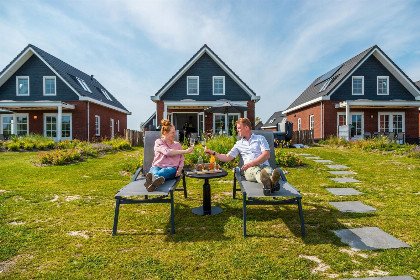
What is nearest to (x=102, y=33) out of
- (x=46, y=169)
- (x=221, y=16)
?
(x=221, y=16)

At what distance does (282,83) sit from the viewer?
17.1m

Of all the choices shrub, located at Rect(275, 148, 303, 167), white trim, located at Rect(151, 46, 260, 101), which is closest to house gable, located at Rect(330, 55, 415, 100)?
white trim, located at Rect(151, 46, 260, 101)

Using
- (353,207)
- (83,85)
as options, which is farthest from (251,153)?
(83,85)

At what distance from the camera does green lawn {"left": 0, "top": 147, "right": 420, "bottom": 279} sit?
2387 millimetres

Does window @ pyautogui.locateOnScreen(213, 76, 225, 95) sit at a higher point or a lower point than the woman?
higher

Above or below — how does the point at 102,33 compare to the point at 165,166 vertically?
above

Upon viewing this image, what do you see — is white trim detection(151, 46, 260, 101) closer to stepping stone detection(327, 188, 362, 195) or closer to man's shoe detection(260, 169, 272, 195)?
stepping stone detection(327, 188, 362, 195)

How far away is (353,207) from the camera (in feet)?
13.8

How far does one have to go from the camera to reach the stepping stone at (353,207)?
159 inches

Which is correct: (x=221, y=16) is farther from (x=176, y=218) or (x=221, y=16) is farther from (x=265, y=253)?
(x=265, y=253)

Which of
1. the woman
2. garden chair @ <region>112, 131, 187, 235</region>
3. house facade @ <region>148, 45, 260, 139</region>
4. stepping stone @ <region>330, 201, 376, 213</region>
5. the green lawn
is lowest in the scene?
the green lawn

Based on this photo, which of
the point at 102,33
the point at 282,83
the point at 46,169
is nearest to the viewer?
the point at 46,169

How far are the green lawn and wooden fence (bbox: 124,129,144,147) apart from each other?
1057cm

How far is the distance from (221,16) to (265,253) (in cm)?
840
